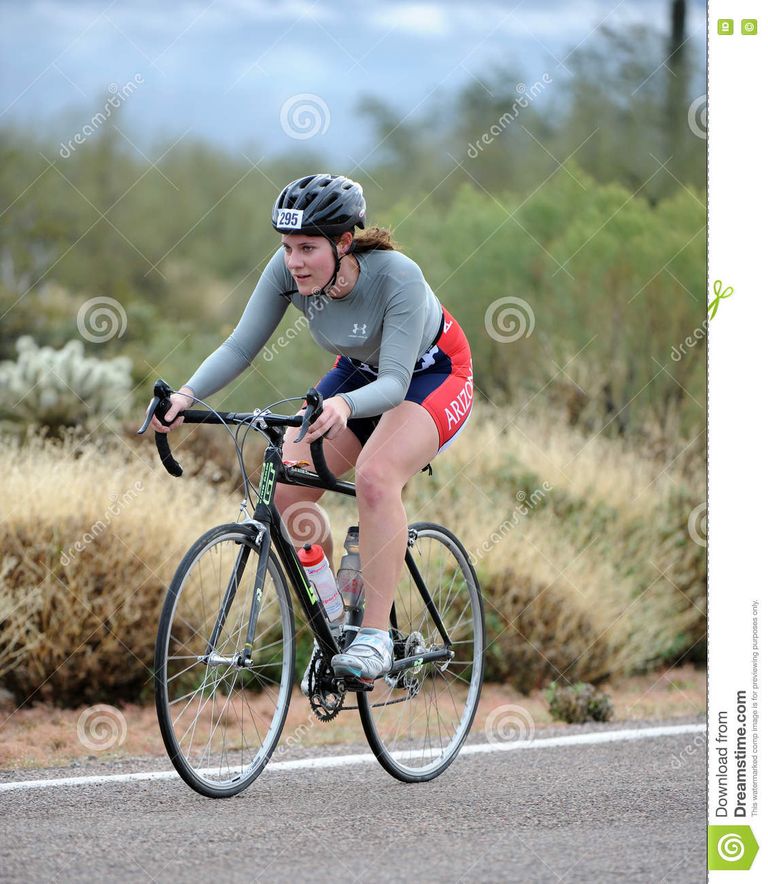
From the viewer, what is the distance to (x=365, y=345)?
544 centimetres

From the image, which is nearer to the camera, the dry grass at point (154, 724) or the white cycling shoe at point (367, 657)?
the white cycling shoe at point (367, 657)

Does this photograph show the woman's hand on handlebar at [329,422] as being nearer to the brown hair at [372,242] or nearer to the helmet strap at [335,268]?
the helmet strap at [335,268]

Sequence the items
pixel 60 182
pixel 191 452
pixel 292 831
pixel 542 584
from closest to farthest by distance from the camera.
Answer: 1. pixel 292 831
2. pixel 542 584
3. pixel 191 452
4. pixel 60 182

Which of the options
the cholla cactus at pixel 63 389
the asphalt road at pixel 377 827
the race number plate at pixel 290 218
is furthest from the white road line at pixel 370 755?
the cholla cactus at pixel 63 389

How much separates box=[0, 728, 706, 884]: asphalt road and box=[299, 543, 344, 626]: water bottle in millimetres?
742

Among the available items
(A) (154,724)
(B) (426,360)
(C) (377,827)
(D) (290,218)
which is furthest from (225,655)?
(A) (154,724)

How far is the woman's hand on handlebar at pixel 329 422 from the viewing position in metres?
4.78

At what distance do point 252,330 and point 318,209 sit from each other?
23.8 inches

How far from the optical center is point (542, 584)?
922cm

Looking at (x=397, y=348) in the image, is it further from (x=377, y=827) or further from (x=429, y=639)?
(x=377, y=827)

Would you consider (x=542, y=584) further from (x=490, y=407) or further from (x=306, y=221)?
(x=306, y=221)

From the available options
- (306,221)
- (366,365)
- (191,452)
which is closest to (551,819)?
(366,365)

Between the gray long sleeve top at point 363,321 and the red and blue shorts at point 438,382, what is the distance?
0.18m
